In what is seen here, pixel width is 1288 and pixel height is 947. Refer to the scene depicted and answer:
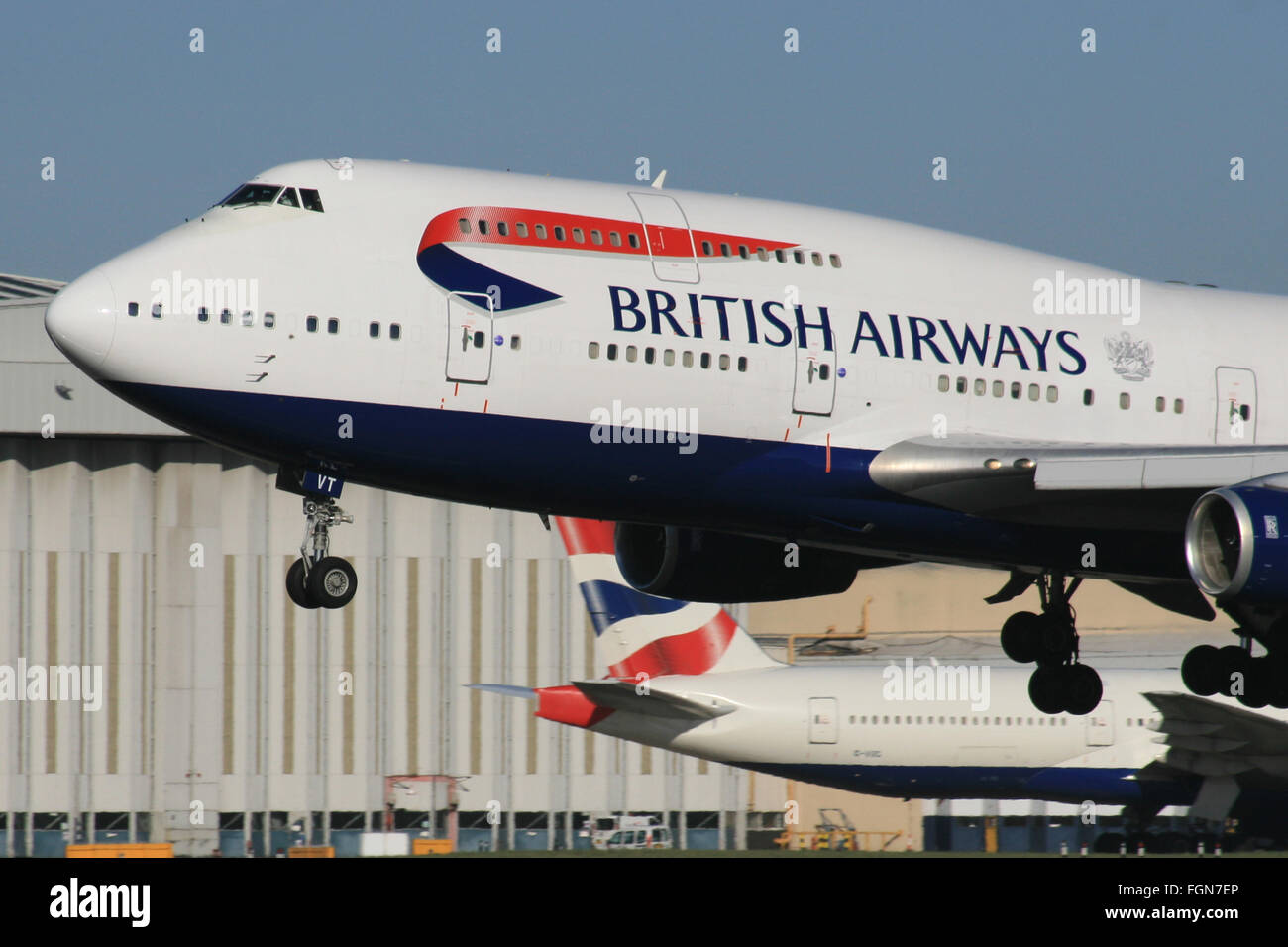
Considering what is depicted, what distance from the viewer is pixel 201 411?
1947 centimetres

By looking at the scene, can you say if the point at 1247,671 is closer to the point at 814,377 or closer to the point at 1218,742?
the point at 814,377

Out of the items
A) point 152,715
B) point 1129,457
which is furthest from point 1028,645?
point 152,715

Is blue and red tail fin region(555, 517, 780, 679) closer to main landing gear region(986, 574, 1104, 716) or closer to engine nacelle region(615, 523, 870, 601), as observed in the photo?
engine nacelle region(615, 523, 870, 601)

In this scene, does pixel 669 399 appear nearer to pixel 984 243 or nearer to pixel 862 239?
pixel 862 239

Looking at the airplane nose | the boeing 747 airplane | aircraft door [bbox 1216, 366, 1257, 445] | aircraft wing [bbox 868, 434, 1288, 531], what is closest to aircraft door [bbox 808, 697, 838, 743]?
the boeing 747 airplane

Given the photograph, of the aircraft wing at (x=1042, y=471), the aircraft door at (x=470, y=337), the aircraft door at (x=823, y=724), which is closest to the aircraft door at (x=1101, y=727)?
the aircraft door at (x=823, y=724)

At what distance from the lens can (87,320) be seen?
62.4 ft

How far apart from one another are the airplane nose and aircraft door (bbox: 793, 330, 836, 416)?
8.42 meters

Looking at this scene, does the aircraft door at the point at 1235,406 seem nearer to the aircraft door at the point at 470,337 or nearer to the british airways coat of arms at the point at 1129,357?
the british airways coat of arms at the point at 1129,357

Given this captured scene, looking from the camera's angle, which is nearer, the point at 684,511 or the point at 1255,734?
the point at 684,511

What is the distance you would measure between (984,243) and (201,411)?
459 inches

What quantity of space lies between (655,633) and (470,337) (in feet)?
76.3

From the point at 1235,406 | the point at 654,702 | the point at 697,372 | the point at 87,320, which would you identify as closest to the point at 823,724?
the point at 654,702

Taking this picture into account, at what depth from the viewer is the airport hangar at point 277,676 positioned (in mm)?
49812
